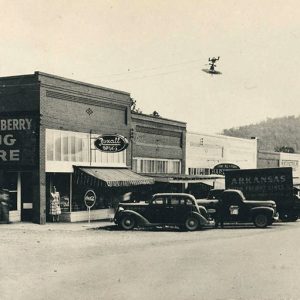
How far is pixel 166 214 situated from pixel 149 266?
34.3 ft

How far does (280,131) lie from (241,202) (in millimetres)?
167768

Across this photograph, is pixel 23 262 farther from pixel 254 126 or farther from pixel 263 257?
pixel 254 126

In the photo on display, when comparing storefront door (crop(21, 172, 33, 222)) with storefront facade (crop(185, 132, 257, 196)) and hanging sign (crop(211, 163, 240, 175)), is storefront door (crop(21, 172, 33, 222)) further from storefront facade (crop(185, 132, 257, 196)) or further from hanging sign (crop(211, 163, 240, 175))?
hanging sign (crop(211, 163, 240, 175))

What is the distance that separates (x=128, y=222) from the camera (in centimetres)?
2350

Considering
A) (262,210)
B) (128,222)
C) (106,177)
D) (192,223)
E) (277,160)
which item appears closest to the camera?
(192,223)

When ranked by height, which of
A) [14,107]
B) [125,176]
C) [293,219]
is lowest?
[293,219]

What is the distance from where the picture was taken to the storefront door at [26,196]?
26.1m

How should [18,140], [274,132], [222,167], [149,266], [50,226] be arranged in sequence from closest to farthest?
[149,266] → [50,226] → [18,140] → [222,167] → [274,132]

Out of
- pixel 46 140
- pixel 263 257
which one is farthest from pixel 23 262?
pixel 46 140

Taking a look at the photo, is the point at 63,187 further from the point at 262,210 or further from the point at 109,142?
the point at 262,210

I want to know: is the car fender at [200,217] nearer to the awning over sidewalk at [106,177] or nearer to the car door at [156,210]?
the car door at [156,210]

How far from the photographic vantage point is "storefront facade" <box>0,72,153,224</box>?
2538 cm

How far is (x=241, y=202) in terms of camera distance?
2514cm

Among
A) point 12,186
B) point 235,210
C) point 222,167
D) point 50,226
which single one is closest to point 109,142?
point 12,186
